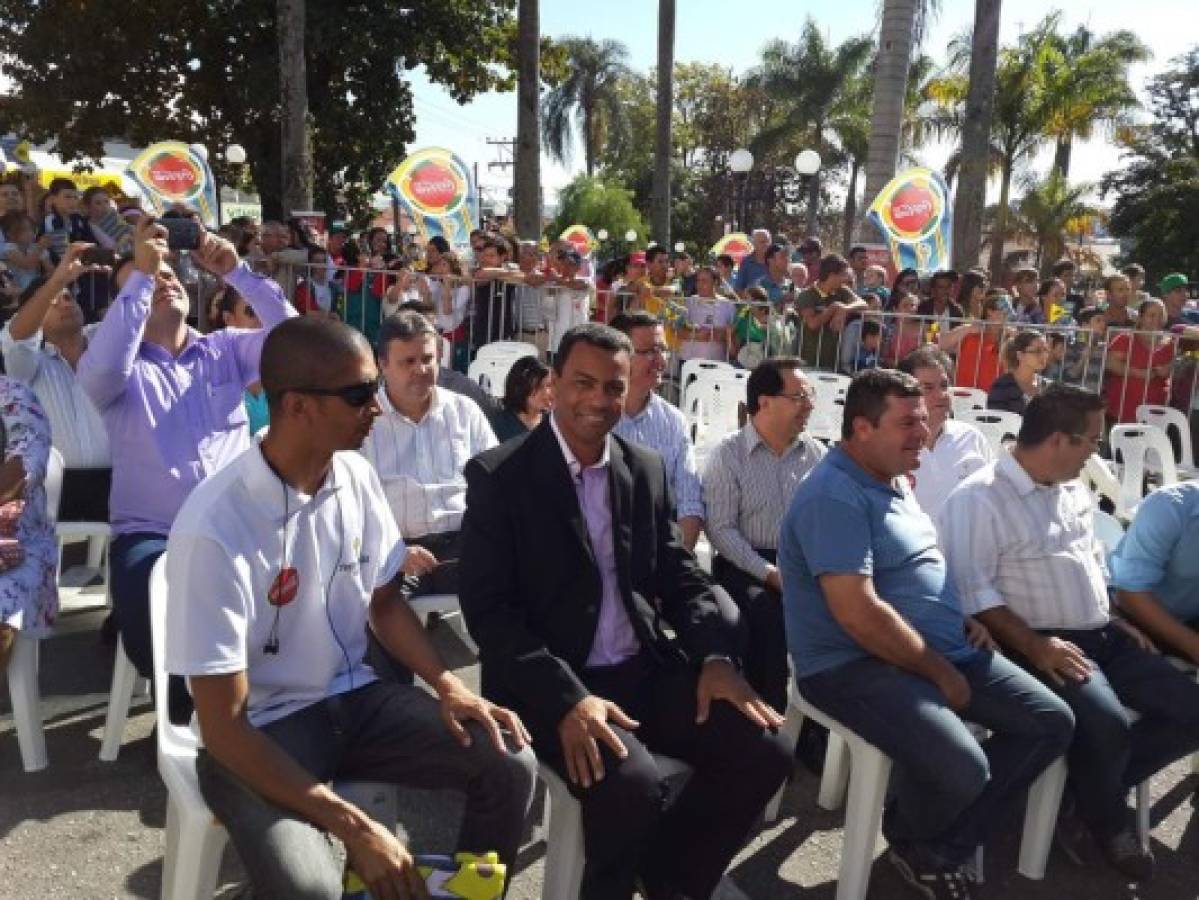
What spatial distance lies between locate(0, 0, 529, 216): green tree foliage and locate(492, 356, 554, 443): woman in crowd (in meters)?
14.4

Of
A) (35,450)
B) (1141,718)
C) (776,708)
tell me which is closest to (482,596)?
(776,708)

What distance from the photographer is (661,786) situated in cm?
269

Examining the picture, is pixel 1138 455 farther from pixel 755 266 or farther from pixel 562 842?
pixel 562 842

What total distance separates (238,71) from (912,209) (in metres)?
12.9

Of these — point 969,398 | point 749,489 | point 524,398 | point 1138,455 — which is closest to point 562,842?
point 749,489

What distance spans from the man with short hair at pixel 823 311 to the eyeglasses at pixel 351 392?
256 inches

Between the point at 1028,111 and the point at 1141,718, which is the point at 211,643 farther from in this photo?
the point at 1028,111

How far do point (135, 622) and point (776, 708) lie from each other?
2.15 meters

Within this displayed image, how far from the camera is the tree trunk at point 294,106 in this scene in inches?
525

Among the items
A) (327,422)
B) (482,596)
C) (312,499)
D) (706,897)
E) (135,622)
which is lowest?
(706,897)

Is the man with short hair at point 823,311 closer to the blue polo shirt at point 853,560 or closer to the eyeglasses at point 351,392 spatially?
the blue polo shirt at point 853,560

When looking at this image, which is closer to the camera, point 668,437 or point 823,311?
point 668,437

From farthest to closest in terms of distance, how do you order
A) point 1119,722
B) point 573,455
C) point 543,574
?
1. point 1119,722
2. point 573,455
3. point 543,574

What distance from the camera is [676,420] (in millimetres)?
4625
